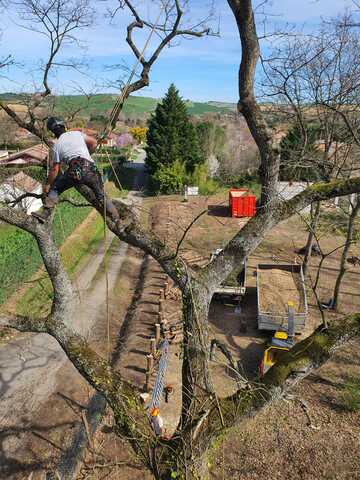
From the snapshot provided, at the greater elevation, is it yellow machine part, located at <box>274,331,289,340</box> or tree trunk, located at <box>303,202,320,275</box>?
tree trunk, located at <box>303,202,320,275</box>

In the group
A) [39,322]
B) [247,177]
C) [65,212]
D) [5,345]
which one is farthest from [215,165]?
[39,322]

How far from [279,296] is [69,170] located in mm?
10625

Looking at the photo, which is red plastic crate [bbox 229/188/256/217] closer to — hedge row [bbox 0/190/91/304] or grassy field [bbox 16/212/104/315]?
grassy field [bbox 16/212/104/315]

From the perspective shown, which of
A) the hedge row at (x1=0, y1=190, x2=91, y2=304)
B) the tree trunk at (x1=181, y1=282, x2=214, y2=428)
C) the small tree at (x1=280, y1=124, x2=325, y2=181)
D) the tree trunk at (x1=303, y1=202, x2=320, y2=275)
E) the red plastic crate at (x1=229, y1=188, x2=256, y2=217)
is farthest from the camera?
the red plastic crate at (x1=229, y1=188, x2=256, y2=217)

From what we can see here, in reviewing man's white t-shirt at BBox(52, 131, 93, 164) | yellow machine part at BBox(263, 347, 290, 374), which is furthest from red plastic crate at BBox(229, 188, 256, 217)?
man's white t-shirt at BBox(52, 131, 93, 164)

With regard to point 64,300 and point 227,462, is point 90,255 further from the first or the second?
point 64,300

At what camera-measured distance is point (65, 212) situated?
70.7 ft

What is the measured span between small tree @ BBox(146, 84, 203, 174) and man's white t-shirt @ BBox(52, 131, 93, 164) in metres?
27.8

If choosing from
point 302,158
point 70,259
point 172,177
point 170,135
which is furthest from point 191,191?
point 302,158

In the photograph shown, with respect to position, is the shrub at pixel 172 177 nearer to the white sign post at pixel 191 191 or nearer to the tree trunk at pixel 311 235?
the white sign post at pixel 191 191

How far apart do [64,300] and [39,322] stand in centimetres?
40

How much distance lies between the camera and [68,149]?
4527 millimetres

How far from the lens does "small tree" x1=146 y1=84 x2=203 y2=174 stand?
3200 cm

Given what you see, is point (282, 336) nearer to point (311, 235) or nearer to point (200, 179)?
point (311, 235)
